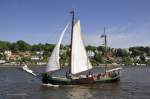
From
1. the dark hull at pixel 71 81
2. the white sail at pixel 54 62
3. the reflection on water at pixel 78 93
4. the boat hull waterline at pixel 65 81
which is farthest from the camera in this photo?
the dark hull at pixel 71 81

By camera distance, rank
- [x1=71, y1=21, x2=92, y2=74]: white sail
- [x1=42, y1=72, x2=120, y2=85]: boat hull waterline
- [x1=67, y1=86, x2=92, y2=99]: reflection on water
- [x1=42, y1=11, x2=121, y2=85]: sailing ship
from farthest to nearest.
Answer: [x1=71, y1=21, x2=92, y2=74]: white sail
[x1=42, y1=72, x2=120, y2=85]: boat hull waterline
[x1=42, y1=11, x2=121, y2=85]: sailing ship
[x1=67, y1=86, x2=92, y2=99]: reflection on water

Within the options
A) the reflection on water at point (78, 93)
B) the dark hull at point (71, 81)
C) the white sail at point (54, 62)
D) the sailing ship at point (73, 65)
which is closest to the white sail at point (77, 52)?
the sailing ship at point (73, 65)

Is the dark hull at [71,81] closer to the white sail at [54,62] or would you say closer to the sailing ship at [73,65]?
the sailing ship at [73,65]

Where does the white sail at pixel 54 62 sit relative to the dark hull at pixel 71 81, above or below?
above

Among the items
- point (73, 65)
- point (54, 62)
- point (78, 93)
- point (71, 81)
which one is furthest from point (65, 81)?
point (78, 93)

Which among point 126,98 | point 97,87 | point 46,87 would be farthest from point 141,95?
point 46,87

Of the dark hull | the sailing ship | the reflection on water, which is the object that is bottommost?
the reflection on water

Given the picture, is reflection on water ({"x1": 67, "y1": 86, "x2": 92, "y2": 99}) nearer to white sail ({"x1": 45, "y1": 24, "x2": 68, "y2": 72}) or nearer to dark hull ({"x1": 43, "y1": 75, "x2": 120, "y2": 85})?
dark hull ({"x1": 43, "y1": 75, "x2": 120, "y2": 85})

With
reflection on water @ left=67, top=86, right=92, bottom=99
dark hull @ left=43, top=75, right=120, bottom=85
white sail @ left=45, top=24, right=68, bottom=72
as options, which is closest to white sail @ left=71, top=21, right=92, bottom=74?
dark hull @ left=43, top=75, right=120, bottom=85

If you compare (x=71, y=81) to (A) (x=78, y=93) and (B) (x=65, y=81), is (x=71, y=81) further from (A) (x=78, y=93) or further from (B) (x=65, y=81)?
(A) (x=78, y=93)

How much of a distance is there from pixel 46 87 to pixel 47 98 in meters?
14.2

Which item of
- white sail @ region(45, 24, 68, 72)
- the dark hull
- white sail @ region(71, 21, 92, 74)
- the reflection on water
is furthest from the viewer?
white sail @ region(71, 21, 92, 74)

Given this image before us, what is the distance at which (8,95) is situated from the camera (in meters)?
62.8

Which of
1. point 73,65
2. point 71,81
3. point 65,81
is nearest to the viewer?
point 65,81
